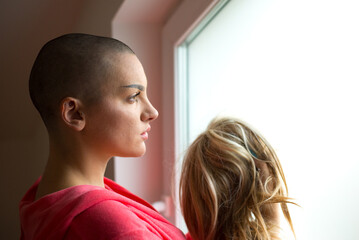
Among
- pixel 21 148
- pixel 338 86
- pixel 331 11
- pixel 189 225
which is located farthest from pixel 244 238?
pixel 21 148

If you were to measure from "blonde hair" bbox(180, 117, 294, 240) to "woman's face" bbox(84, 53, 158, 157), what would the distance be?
13 centimetres

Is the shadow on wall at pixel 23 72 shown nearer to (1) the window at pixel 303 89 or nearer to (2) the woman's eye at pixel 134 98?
(1) the window at pixel 303 89

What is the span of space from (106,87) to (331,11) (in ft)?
1.29

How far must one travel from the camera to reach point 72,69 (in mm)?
749

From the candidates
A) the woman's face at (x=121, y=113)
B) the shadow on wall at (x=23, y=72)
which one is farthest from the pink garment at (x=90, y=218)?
the shadow on wall at (x=23, y=72)

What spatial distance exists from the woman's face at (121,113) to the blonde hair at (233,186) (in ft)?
0.42

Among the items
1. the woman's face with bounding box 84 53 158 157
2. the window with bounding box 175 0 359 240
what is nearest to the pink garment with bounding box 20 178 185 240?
the woman's face with bounding box 84 53 158 157

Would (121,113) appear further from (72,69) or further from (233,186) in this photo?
(233,186)

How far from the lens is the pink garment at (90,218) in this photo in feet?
2.21

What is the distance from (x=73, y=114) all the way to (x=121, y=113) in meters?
0.08

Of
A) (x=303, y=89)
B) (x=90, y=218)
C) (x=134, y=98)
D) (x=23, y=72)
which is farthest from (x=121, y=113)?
(x=23, y=72)

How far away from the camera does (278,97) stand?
929 millimetres

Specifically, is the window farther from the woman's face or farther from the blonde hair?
the woman's face

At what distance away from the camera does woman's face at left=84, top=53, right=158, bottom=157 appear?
0.76 m
